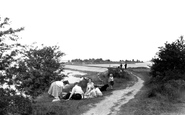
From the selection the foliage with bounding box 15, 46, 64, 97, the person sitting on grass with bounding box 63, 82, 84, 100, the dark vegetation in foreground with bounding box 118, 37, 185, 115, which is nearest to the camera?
the person sitting on grass with bounding box 63, 82, 84, 100

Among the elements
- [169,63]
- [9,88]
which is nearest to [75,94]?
[9,88]

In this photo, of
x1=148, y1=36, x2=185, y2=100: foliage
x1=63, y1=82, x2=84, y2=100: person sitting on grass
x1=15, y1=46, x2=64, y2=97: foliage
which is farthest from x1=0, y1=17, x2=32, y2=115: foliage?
x1=148, y1=36, x2=185, y2=100: foliage

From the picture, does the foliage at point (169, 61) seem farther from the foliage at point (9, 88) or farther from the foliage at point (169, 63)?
the foliage at point (9, 88)

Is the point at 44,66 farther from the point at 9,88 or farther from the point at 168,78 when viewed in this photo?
the point at 9,88

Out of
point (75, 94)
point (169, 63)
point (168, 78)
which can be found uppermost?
point (169, 63)

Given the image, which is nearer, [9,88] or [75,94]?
[9,88]

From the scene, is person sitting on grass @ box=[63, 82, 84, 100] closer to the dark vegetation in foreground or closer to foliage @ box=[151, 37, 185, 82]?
the dark vegetation in foreground

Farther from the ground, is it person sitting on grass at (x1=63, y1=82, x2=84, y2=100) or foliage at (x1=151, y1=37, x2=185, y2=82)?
foliage at (x1=151, y1=37, x2=185, y2=82)

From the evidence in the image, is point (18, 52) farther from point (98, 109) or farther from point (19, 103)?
point (98, 109)

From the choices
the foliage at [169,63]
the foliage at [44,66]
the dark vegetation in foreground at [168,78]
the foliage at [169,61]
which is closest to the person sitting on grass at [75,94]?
the dark vegetation in foreground at [168,78]

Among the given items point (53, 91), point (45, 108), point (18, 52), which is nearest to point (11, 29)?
point (18, 52)

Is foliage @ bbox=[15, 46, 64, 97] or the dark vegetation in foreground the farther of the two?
foliage @ bbox=[15, 46, 64, 97]

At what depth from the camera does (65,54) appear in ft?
99.6

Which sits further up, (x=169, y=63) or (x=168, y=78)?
(x=169, y=63)
